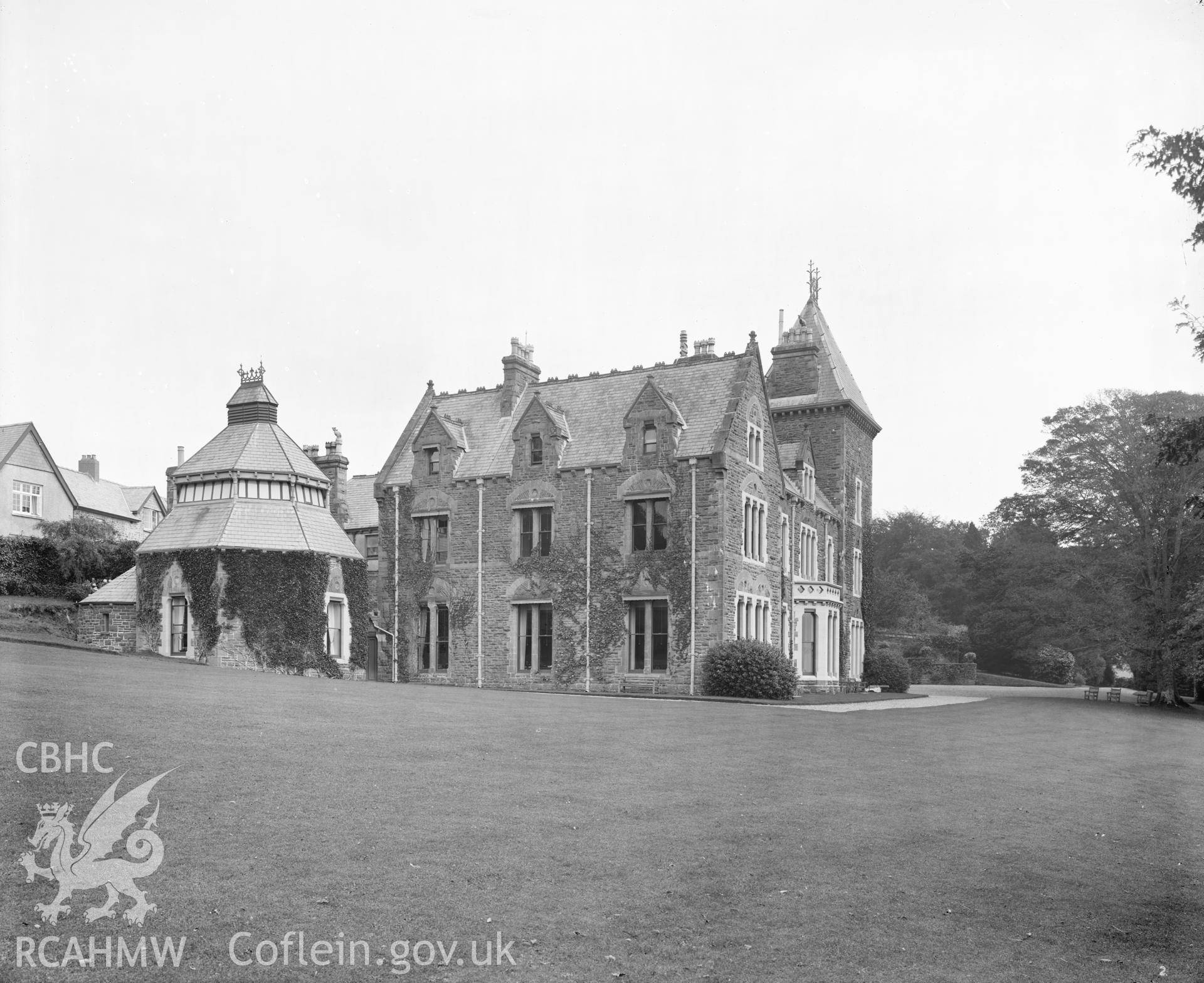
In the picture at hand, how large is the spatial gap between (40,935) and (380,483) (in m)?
41.3

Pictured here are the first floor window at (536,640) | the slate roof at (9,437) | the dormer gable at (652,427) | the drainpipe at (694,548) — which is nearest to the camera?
the drainpipe at (694,548)

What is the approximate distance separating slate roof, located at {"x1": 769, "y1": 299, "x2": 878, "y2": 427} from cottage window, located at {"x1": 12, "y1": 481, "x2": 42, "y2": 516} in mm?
36291

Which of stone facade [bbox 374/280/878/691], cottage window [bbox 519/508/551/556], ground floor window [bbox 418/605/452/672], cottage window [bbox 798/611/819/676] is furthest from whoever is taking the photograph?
cottage window [bbox 798/611/819/676]

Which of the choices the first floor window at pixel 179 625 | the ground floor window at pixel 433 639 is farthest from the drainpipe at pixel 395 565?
the first floor window at pixel 179 625

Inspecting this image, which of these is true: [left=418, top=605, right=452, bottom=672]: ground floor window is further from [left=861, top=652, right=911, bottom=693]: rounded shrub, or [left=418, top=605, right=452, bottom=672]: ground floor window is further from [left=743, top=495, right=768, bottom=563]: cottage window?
[left=861, top=652, right=911, bottom=693]: rounded shrub

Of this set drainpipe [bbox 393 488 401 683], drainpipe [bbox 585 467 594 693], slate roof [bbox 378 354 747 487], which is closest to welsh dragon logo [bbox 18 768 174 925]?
slate roof [bbox 378 354 747 487]

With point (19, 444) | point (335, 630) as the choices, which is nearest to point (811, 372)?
point (335, 630)

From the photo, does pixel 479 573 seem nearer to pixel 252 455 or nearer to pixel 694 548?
pixel 694 548

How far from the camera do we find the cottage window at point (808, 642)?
48.8 metres

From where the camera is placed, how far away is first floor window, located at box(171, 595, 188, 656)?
41000 mm

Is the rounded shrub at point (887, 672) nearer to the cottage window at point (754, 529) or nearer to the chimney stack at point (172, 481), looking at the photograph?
the cottage window at point (754, 529)

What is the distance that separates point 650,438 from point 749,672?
968 cm

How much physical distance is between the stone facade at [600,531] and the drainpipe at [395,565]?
8 centimetres

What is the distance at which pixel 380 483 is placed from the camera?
48594mm
